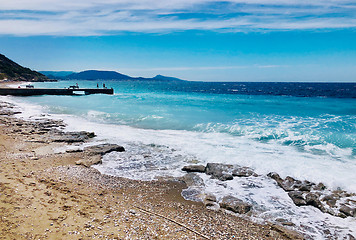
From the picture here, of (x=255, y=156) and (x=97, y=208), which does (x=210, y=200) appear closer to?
(x=97, y=208)

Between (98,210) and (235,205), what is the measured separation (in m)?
3.89

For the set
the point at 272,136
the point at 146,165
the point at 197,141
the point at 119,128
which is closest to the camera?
the point at 146,165

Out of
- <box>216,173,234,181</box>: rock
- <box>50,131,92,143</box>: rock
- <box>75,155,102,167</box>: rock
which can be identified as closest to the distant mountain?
<box>50,131,92,143</box>: rock

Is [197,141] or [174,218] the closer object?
[174,218]

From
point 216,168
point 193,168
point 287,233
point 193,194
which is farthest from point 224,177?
point 287,233

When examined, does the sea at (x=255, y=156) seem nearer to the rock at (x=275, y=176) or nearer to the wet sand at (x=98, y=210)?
the rock at (x=275, y=176)

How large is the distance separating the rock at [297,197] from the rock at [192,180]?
2.98 metres

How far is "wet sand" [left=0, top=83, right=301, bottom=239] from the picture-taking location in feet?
17.8

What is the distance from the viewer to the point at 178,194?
7863mm

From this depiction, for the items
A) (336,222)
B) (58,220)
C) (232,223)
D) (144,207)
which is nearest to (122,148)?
(144,207)

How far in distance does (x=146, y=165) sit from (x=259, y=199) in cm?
487

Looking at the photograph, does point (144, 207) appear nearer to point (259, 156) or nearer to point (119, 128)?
point (259, 156)

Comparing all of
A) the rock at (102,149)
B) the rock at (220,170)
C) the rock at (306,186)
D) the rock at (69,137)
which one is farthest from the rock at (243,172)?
the rock at (69,137)

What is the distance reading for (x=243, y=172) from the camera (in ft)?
31.8
